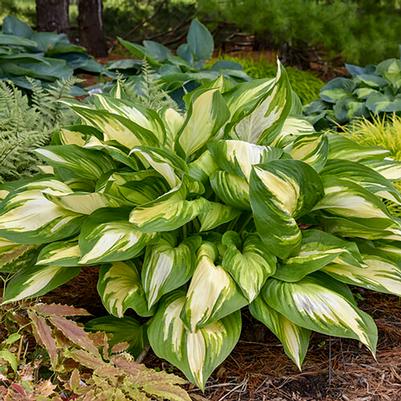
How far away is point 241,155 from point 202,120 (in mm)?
183

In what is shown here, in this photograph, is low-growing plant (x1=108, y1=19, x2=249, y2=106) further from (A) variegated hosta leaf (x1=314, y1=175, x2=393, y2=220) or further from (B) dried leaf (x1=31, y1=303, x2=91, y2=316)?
(B) dried leaf (x1=31, y1=303, x2=91, y2=316)

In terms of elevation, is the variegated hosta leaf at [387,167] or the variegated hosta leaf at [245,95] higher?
the variegated hosta leaf at [245,95]

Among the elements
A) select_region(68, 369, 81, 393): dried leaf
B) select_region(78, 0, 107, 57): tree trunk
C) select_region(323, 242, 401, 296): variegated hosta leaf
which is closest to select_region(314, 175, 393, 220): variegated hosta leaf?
select_region(323, 242, 401, 296): variegated hosta leaf

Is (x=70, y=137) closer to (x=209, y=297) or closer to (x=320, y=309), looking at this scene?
(x=209, y=297)

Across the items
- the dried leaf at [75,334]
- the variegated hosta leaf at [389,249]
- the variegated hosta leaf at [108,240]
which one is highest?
the variegated hosta leaf at [108,240]

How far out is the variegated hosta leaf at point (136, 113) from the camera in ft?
6.34

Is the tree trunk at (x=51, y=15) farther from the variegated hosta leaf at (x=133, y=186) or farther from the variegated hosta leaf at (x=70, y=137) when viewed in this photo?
the variegated hosta leaf at (x=133, y=186)

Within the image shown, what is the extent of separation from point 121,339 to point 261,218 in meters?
0.55

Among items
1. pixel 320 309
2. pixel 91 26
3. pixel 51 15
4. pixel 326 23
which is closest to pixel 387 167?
pixel 320 309

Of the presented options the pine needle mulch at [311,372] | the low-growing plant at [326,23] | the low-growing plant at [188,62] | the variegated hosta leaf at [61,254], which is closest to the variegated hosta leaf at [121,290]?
the variegated hosta leaf at [61,254]

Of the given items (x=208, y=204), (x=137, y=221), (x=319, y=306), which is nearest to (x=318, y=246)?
(x=319, y=306)

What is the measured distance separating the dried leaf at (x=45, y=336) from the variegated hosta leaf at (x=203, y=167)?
0.60 meters

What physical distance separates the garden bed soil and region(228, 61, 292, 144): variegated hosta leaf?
1.89 feet

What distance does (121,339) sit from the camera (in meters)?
1.79
